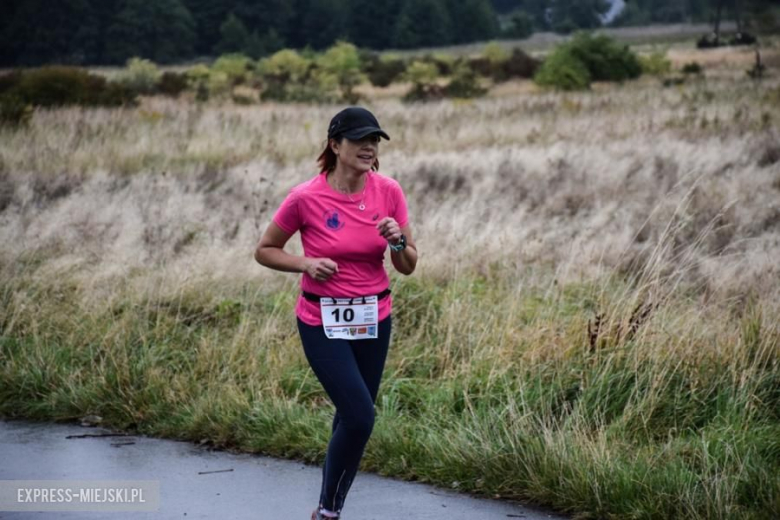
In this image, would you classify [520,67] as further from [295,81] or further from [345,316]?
[345,316]

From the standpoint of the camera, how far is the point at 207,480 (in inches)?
242

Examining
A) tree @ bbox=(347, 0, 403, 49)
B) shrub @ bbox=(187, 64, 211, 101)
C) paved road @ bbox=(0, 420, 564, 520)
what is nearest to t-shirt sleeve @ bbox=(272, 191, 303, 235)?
paved road @ bbox=(0, 420, 564, 520)

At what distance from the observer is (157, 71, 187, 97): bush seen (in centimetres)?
4166

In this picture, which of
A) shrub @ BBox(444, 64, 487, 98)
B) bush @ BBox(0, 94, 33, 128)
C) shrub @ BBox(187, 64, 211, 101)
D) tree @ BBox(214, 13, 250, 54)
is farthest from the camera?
tree @ BBox(214, 13, 250, 54)

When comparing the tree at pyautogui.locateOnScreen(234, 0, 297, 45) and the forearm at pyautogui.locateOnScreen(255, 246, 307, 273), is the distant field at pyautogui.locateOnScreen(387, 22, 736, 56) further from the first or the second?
the forearm at pyautogui.locateOnScreen(255, 246, 307, 273)

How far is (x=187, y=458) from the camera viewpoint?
21.7ft

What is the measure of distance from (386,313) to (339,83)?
43397 mm

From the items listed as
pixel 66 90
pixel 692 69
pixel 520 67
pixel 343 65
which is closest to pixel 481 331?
pixel 66 90

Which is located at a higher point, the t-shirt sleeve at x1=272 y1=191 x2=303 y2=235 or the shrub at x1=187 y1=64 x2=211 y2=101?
the t-shirt sleeve at x1=272 y1=191 x2=303 y2=235

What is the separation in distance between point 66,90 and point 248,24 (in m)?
44.5

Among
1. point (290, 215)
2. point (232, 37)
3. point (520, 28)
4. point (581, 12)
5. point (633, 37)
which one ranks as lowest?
point (290, 215)

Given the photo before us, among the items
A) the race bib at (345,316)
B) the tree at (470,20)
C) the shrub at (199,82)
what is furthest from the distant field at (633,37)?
the race bib at (345,316)

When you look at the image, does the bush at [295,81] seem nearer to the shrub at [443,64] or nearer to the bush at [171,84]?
the bush at [171,84]

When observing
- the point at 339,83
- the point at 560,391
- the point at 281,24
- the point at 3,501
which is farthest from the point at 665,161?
the point at 281,24
